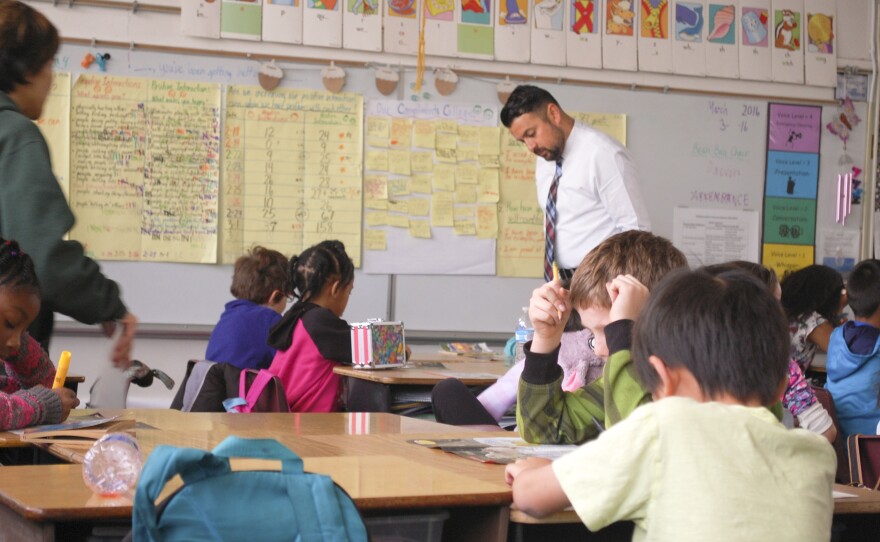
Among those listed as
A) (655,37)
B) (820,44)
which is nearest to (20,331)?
(655,37)

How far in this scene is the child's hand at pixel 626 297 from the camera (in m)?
1.88

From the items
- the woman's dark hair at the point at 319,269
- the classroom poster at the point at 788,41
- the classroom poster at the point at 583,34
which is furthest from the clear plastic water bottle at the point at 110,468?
the classroom poster at the point at 788,41

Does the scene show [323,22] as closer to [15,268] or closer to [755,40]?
[755,40]

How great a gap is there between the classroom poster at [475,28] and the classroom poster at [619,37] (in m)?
0.62

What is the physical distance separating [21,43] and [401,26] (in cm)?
318

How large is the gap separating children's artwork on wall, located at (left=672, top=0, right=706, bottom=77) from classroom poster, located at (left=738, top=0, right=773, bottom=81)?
24 cm

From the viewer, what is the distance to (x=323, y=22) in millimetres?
5168

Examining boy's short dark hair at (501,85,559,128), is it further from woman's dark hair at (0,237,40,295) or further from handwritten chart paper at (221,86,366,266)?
woman's dark hair at (0,237,40,295)

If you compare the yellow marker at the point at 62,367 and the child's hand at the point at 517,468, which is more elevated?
the yellow marker at the point at 62,367

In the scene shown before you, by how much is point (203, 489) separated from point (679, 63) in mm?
5028

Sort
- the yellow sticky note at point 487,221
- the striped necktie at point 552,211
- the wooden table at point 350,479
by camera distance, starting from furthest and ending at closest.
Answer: the yellow sticky note at point 487,221 < the striped necktie at point 552,211 < the wooden table at point 350,479

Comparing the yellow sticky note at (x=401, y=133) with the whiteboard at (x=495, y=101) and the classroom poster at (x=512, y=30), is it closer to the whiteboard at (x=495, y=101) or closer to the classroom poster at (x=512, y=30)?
the whiteboard at (x=495, y=101)

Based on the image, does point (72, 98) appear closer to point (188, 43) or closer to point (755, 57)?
point (188, 43)

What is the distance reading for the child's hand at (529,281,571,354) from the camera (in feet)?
6.51
